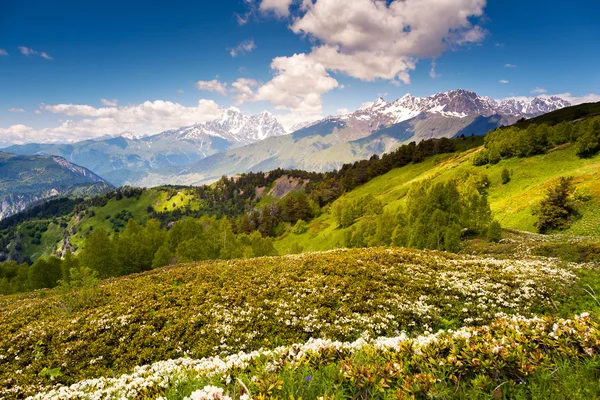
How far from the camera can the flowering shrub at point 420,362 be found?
4836mm

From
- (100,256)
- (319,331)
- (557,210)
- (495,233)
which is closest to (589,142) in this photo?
(557,210)

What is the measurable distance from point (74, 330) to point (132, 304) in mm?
3058

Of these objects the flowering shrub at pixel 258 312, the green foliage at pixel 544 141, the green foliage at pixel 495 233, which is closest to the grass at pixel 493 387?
the flowering shrub at pixel 258 312

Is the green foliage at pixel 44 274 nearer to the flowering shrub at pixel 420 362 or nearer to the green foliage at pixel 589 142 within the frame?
the flowering shrub at pixel 420 362

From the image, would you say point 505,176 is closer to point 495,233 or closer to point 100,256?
point 495,233

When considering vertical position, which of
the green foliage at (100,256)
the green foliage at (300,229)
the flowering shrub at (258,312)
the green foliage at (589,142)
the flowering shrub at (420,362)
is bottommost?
the green foliage at (300,229)

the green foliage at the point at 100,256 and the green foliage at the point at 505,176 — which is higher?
the green foliage at the point at 505,176

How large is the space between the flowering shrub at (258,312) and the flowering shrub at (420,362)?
5443mm

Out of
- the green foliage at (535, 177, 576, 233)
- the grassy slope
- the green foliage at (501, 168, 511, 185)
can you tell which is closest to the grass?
the grassy slope

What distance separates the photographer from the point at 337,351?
21.5ft

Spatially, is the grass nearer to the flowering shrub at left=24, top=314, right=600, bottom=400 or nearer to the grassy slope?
the flowering shrub at left=24, top=314, right=600, bottom=400

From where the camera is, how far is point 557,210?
49.1 metres

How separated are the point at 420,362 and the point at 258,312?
10.6 m

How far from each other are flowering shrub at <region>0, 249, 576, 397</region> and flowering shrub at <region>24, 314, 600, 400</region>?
5443 millimetres
